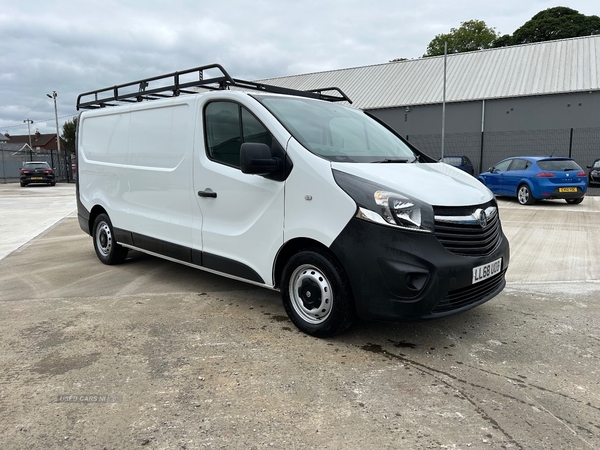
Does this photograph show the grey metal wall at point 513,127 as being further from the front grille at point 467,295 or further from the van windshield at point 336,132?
the front grille at point 467,295

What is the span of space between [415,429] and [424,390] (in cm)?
44

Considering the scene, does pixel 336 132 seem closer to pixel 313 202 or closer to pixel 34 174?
pixel 313 202

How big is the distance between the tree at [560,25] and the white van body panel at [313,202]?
1843 inches

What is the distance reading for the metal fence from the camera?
2880 centimetres

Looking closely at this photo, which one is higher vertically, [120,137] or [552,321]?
[120,137]

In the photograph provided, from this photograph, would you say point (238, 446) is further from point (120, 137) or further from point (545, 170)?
point (545, 170)

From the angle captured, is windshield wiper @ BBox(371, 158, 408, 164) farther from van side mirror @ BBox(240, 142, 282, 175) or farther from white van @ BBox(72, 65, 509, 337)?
van side mirror @ BBox(240, 142, 282, 175)

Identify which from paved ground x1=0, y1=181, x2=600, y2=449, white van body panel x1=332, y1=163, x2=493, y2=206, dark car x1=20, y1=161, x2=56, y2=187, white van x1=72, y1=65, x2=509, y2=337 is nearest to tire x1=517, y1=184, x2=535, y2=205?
paved ground x1=0, y1=181, x2=600, y2=449

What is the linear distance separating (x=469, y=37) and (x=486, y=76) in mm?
22254

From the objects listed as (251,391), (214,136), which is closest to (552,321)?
(251,391)

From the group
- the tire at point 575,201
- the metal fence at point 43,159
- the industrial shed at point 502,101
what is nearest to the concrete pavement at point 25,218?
the tire at point 575,201

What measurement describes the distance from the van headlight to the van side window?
1.00 metres

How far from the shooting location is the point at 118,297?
4.80 meters

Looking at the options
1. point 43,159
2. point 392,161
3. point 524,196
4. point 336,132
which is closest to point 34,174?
point 43,159
